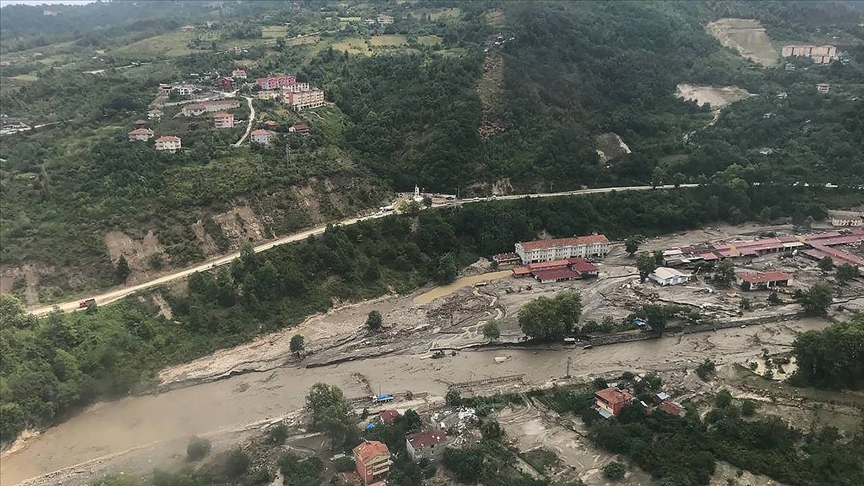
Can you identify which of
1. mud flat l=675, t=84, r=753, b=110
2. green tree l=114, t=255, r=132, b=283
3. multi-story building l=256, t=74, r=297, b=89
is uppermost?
multi-story building l=256, t=74, r=297, b=89

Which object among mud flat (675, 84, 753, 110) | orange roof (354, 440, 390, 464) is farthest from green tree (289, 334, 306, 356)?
mud flat (675, 84, 753, 110)

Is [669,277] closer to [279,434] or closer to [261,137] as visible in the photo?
[279,434]

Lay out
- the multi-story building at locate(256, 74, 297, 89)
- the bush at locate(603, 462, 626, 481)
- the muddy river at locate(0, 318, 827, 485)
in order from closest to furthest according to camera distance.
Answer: the bush at locate(603, 462, 626, 481) < the muddy river at locate(0, 318, 827, 485) < the multi-story building at locate(256, 74, 297, 89)

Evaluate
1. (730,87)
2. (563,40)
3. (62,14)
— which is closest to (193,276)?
(563,40)

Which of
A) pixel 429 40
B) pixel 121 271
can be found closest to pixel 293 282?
pixel 121 271

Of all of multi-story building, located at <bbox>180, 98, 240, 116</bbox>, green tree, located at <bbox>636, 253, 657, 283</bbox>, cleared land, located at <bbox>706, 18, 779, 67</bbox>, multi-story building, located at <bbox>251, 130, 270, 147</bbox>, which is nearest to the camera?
green tree, located at <bbox>636, 253, 657, 283</bbox>

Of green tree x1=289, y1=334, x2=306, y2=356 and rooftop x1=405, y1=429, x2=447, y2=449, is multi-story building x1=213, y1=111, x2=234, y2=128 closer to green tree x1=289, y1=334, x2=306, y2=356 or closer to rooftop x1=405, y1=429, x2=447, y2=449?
green tree x1=289, y1=334, x2=306, y2=356
